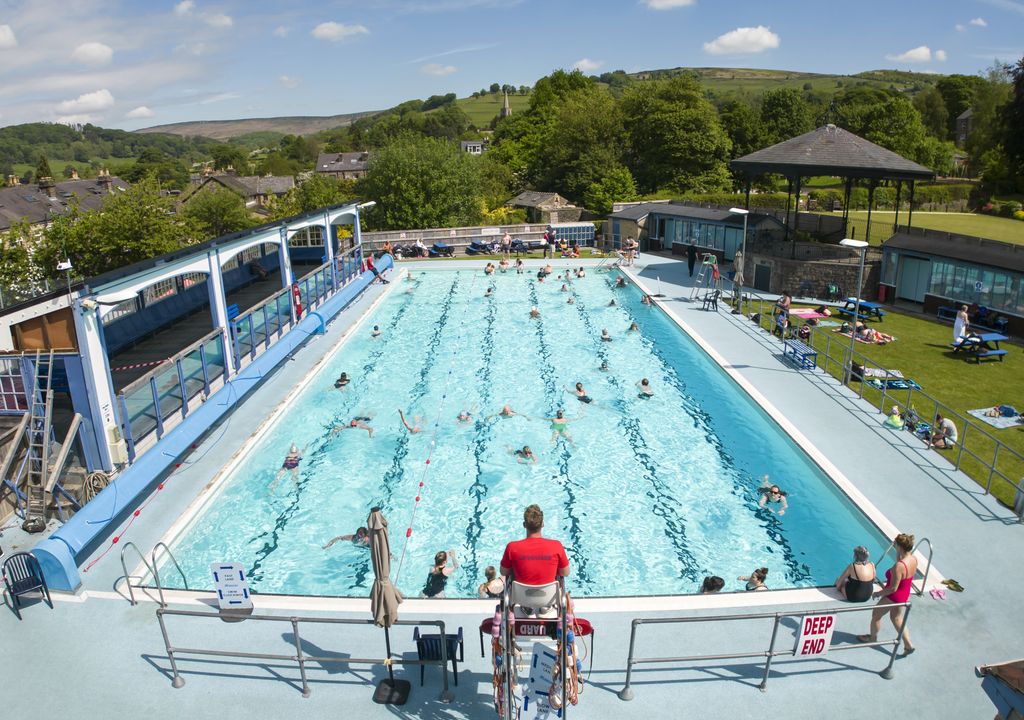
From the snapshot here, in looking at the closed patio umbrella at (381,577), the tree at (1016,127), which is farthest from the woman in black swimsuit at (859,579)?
the tree at (1016,127)

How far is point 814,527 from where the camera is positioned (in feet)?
36.0

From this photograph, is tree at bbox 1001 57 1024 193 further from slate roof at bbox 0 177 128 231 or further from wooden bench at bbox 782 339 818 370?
slate roof at bbox 0 177 128 231

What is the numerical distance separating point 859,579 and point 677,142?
50803 mm

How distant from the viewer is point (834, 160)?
24.0 meters

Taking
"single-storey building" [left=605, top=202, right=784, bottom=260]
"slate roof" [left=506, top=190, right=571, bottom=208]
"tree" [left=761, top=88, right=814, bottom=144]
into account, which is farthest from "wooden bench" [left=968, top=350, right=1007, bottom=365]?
"tree" [left=761, top=88, right=814, bottom=144]

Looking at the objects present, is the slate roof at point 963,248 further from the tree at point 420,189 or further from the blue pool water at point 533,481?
the tree at point 420,189

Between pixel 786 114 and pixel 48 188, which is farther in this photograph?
pixel 786 114

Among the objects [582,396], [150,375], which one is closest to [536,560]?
[150,375]

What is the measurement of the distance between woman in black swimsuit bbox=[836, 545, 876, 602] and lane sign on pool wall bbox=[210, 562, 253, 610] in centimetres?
742

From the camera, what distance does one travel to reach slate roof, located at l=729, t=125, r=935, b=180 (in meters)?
23.4

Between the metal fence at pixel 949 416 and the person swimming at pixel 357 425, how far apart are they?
37.1ft

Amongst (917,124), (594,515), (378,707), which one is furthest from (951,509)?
(917,124)

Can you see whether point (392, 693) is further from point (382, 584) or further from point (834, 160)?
point (834, 160)

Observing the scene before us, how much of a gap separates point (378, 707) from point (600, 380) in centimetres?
1265
